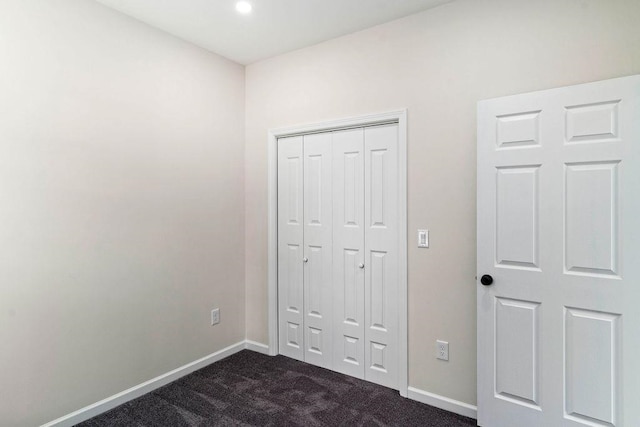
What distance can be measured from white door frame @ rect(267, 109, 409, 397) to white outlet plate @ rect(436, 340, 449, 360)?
0.22 m

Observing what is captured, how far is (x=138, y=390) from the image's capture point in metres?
2.50

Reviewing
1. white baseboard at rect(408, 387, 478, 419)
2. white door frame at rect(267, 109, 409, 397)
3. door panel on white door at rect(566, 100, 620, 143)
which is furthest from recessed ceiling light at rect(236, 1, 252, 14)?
white baseboard at rect(408, 387, 478, 419)

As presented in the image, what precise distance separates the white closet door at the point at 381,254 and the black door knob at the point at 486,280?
24.4 inches

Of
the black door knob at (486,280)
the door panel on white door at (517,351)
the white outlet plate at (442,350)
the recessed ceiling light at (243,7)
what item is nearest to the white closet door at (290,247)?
the recessed ceiling light at (243,7)

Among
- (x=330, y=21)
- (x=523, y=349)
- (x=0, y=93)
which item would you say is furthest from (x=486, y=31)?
(x=0, y=93)

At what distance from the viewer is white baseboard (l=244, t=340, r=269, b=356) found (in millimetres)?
3234

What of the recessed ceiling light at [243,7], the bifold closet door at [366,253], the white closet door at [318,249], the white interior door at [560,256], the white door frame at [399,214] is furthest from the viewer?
the white closet door at [318,249]

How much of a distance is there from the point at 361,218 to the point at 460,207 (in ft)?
2.45

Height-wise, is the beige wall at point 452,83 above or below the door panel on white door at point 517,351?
above

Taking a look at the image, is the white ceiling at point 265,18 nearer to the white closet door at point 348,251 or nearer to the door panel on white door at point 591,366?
the white closet door at point 348,251

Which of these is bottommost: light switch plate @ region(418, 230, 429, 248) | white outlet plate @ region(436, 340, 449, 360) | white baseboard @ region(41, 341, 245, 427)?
white baseboard @ region(41, 341, 245, 427)

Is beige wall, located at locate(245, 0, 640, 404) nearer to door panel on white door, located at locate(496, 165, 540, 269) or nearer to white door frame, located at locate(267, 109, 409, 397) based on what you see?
white door frame, located at locate(267, 109, 409, 397)

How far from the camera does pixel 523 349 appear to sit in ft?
6.55

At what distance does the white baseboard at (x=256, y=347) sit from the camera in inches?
127
